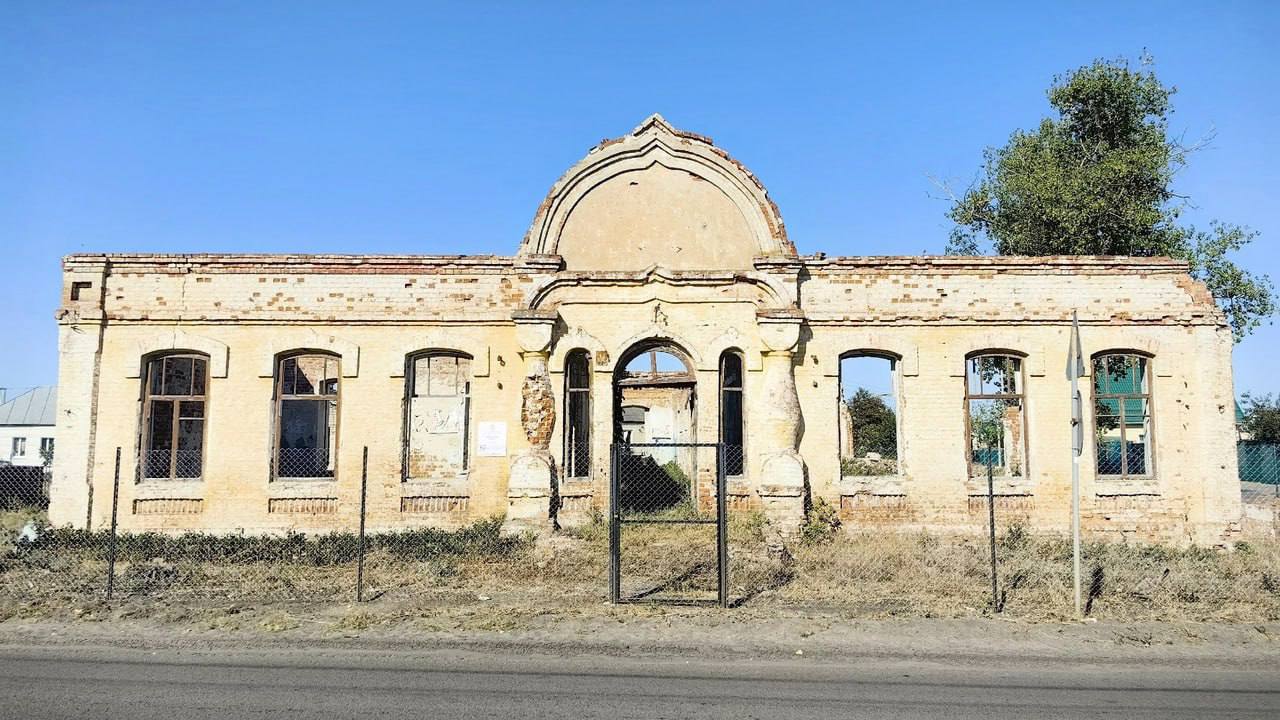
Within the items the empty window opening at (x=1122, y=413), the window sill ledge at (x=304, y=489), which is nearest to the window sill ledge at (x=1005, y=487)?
the empty window opening at (x=1122, y=413)

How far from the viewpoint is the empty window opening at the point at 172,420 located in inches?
592

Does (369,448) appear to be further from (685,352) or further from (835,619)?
(835,619)

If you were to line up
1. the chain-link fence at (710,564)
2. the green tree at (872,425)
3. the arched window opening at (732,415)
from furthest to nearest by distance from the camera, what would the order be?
the green tree at (872,425), the arched window opening at (732,415), the chain-link fence at (710,564)

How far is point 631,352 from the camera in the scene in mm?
15383

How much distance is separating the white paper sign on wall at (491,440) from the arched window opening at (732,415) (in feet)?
12.7

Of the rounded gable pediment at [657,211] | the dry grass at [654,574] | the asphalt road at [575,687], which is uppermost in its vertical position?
the rounded gable pediment at [657,211]

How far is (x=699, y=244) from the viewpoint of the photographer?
15.3 metres

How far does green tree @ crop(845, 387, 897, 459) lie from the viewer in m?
42.6

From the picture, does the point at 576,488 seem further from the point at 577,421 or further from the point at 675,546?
the point at 577,421

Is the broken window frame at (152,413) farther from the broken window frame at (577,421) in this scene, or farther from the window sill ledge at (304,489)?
the broken window frame at (577,421)

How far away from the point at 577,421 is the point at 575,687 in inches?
412

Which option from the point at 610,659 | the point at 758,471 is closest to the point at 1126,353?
the point at 758,471

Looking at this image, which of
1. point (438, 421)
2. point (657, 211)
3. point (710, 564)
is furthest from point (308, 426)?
point (710, 564)

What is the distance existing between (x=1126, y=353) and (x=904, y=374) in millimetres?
4239
